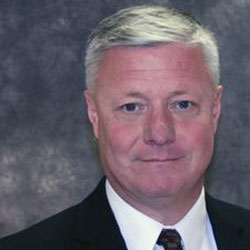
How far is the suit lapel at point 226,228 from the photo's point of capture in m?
2.03

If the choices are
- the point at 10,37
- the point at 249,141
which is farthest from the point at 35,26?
the point at 249,141

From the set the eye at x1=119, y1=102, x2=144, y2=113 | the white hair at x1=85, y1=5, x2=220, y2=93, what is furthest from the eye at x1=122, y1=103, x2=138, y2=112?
the white hair at x1=85, y1=5, x2=220, y2=93

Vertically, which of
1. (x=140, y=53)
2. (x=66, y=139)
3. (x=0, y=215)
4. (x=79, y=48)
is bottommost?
(x=0, y=215)

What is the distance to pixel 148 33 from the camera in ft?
6.03

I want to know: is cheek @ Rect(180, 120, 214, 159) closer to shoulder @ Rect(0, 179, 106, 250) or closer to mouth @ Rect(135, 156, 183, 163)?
mouth @ Rect(135, 156, 183, 163)

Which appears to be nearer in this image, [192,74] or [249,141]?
[192,74]

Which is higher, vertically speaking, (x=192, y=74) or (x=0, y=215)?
(x=192, y=74)

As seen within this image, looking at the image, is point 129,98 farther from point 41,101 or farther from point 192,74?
point 41,101

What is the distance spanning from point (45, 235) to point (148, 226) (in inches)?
9.7

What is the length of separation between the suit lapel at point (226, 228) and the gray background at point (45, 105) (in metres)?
0.44

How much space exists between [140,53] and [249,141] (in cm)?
71

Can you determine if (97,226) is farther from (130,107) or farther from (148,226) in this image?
(130,107)

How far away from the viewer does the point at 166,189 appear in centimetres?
191

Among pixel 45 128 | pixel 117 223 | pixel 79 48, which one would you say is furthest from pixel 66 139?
pixel 117 223
